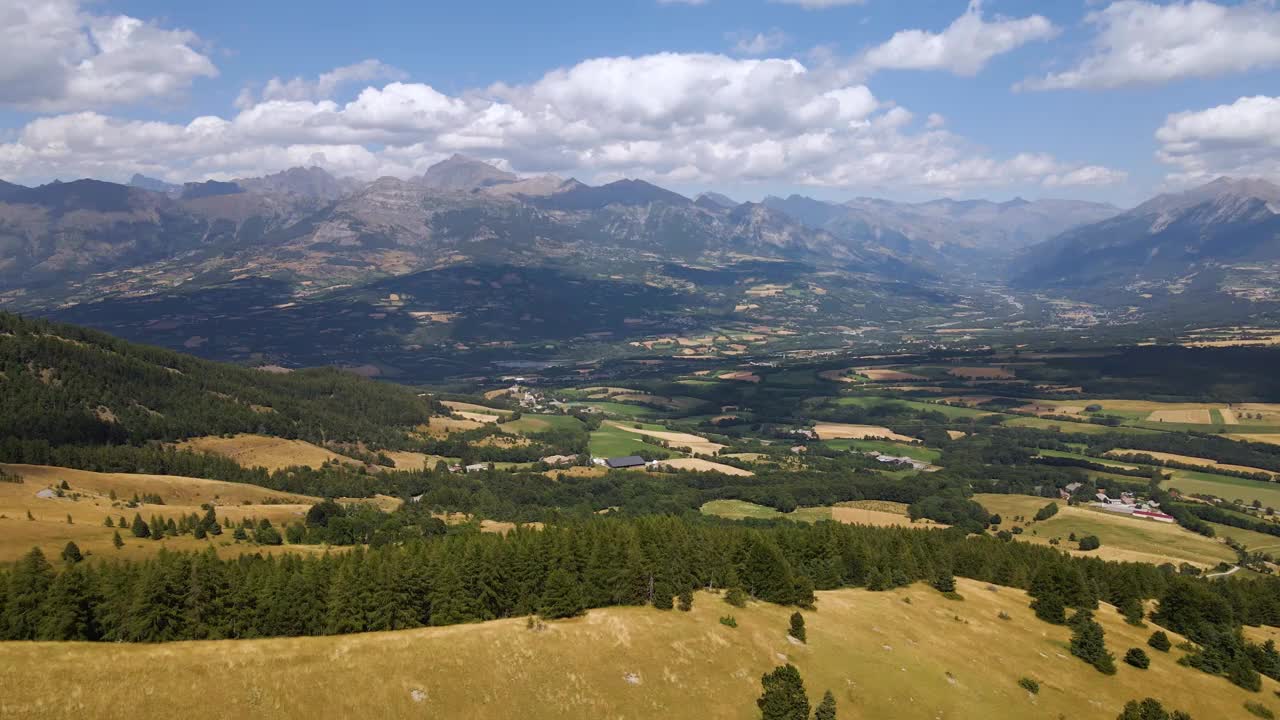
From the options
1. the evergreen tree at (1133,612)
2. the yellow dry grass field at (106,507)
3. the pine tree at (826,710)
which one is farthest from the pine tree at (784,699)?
the yellow dry grass field at (106,507)

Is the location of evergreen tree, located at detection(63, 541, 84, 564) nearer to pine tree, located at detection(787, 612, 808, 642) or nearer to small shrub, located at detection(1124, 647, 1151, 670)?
pine tree, located at detection(787, 612, 808, 642)

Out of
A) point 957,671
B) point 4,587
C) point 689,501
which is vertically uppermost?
point 4,587

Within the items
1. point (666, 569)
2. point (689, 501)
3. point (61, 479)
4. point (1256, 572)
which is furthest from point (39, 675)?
point (1256, 572)

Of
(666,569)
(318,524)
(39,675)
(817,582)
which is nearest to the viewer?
(39,675)

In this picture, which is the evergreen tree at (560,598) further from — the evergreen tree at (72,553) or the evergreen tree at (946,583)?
the evergreen tree at (72,553)

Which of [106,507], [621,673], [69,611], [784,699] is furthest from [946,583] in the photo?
[106,507]

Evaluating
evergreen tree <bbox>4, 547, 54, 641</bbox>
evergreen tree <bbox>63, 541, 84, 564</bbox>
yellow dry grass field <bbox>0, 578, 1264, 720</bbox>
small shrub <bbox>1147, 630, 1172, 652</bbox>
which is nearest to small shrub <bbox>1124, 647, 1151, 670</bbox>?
yellow dry grass field <bbox>0, 578, 1264, 720</bbox>

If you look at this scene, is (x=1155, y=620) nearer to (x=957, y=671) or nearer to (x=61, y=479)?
(x=957, y=671)
